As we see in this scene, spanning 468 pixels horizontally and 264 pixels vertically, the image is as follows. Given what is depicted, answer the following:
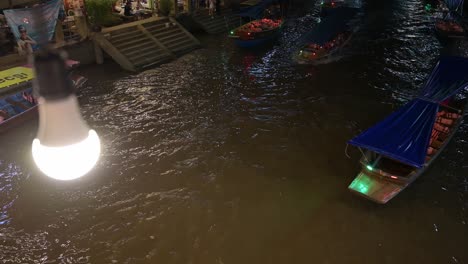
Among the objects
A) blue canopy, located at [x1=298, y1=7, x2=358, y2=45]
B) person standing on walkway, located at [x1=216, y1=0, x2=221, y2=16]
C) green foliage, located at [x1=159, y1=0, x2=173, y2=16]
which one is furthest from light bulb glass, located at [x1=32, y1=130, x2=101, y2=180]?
person standing on walkway, located at [x1=216, y1=0, x2=221, y2=16]

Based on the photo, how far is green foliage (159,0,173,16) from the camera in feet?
77.2

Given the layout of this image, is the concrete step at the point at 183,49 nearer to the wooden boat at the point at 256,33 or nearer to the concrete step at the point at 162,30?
the concrete step at the point at 162,30

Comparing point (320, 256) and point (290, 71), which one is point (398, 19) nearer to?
point (290, 71)

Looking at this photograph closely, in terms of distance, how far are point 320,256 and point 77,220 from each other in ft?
21.7

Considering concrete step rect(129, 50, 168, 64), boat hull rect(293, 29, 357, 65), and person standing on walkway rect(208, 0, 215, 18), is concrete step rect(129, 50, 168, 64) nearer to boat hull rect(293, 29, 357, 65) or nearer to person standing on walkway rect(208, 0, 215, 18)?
person standing on walkway rect(208, 0, 215, 18)

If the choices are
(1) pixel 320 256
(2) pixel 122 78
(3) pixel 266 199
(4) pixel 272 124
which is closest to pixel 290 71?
(4) pixel 272 124

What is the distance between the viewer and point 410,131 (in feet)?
→ 33.0

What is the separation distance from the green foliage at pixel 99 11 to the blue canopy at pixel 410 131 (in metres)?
16.5

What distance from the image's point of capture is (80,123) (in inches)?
83.2

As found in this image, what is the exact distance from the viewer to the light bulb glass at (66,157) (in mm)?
2088

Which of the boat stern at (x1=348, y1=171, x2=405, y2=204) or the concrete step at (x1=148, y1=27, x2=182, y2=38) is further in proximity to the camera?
the concrete step at (x1=148, y1=27, x2=182, y2=38)

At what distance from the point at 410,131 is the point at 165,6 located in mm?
18912

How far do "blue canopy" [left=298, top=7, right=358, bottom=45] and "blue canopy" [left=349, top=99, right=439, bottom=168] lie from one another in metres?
10.7

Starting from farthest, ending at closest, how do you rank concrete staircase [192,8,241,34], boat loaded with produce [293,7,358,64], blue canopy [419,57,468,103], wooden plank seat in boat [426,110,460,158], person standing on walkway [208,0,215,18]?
person standing on walkway [208,0,215,18], concrete staircase [192,8,241,34], boat loaded with produce [293,7,358,64], blue canopy [419,57,468,103], wooden plank seat in boat [426,110,460,158]
